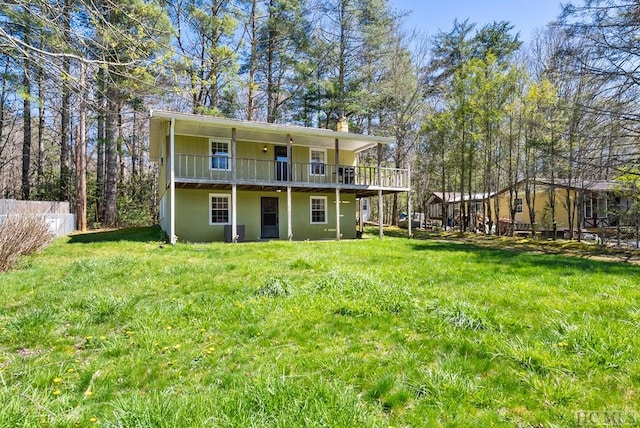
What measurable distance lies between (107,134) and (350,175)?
13871mm

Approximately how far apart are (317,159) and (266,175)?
2889mm

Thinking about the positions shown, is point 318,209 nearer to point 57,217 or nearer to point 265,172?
point 265,172

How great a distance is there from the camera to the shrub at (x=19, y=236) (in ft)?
23.6

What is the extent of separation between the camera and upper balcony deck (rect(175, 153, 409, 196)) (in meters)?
13.4

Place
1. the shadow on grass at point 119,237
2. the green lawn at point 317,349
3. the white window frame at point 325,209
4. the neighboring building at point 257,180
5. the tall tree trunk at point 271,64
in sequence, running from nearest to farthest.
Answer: the green lawn at point 317,349, the shadow on grass at point 119,237, the neighboring building at point 257,180, the white window frame at point 325,209, the tall tree trunk at point 271,64

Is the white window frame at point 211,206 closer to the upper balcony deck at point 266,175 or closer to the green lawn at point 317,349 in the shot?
the upper balcony deck at point 266,175

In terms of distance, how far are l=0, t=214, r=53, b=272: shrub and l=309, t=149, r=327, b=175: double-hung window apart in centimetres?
1038

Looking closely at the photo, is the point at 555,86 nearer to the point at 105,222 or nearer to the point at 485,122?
the point at 485,122

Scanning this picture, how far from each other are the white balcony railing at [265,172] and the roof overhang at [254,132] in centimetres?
105

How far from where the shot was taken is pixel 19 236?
25.8ft

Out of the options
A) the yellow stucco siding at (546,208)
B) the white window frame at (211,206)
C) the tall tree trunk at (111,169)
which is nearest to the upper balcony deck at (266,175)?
the white window frame at (211,206)

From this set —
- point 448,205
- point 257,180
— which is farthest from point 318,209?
point 448,205

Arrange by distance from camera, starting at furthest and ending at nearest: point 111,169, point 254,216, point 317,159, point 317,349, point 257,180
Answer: point 111,169, point 317,159, point 254,216, point 257,180, point 317,349

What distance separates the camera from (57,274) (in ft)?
21.9
